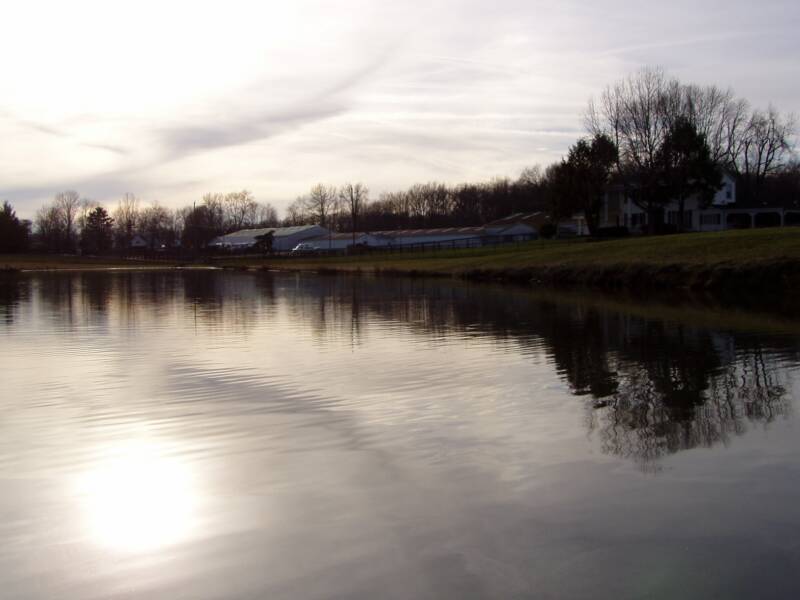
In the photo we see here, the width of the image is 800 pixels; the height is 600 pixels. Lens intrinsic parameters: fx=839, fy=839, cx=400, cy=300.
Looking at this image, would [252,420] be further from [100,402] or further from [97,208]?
[97,208]

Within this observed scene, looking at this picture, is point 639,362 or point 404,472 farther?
point 639,362

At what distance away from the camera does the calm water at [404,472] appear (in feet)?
21.8

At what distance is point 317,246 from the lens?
474 feet

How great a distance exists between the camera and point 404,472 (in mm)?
9352

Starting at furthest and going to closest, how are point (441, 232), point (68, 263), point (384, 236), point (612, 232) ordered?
point (384, 236) < point (441, 232) < point (68, 263) < point (612, 232)

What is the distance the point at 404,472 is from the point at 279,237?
14745cm

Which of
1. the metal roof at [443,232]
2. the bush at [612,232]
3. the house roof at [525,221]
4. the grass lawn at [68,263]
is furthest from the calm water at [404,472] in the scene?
the metal roof at [443,232]

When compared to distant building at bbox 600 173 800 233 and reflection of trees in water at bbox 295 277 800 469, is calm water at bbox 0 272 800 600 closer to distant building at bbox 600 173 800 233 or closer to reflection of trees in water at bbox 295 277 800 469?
reflection of trees in water at bbox 295 277 800 469

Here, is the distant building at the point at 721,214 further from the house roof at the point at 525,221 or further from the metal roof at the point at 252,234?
the metal roof at the point at 252,234

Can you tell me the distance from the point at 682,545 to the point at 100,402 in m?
9.71

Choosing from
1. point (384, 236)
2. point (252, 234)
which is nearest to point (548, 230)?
point (384, 236)

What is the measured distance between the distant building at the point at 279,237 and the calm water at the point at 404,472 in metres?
134

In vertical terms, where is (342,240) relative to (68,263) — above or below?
above

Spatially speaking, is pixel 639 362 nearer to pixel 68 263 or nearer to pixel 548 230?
pixel 548 230
